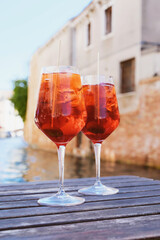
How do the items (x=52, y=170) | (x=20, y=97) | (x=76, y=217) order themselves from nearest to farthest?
(x=76, y=217), (x=52, y=170), (x=20, y=97)

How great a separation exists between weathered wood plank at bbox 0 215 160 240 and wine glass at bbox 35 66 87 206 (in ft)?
1.19

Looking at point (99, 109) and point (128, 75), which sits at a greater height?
point (128, 75)

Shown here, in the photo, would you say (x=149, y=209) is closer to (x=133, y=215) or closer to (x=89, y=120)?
(x=133, y=215)

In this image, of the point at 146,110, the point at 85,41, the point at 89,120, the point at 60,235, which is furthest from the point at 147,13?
the point at 60,235

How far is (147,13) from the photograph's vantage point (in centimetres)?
1296

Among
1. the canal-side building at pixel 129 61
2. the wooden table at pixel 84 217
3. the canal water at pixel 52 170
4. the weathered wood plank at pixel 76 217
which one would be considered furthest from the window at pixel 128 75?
the weathered wood plank at pixel 76 217

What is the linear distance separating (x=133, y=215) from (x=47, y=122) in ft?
1.68

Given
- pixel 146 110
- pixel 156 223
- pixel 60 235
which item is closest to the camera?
pixel 60 235

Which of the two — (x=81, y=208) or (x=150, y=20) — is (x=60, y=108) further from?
(x=150, y=20)

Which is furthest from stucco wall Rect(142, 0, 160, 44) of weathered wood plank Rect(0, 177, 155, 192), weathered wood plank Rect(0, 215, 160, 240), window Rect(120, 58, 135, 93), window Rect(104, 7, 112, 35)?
weathered wood plank Rect(0, 215, 160, 240)

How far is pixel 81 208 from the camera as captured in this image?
1.25 m

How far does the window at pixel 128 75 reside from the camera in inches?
531

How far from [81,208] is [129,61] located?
1289cm

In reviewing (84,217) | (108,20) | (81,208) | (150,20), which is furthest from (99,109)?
(108,20)
